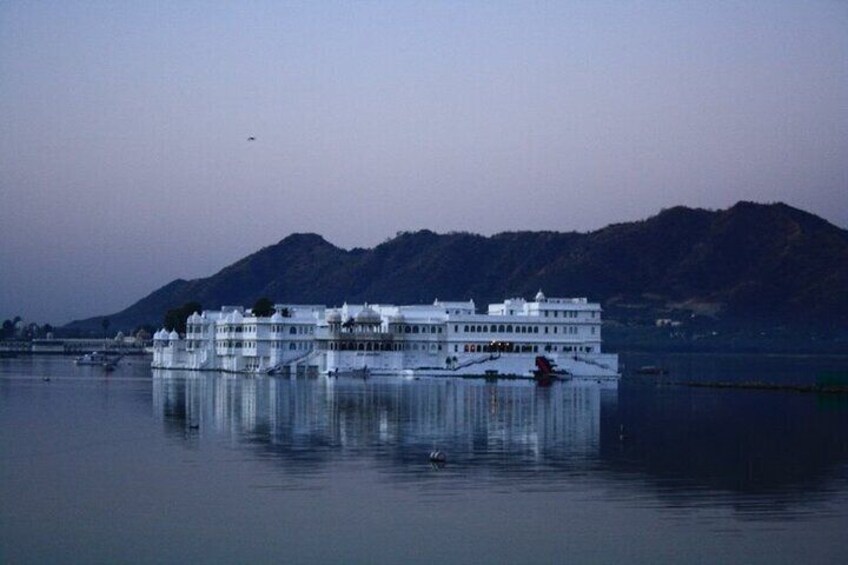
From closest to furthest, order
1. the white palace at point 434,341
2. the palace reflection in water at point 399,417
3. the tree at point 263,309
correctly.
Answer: the palace reflection in water at point 399,417 → the white palace at point 434,341 → the tree at point 263,309

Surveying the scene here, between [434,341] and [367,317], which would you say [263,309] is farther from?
[434,341]

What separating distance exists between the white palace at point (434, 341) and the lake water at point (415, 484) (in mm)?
31519

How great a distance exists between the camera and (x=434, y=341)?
86.4 m

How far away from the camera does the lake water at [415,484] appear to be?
22203mm

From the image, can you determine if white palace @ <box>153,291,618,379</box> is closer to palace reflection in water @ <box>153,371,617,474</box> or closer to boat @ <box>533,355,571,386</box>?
boat @ <box>533,355,571,386</box>

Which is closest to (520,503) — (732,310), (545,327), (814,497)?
(814,497)

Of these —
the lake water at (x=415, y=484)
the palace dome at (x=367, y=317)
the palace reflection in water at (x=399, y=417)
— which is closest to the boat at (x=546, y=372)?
the palace reflection in water at (x=399, y=417)

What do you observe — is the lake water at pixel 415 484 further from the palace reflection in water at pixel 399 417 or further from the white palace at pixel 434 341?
the white palace at pixel 434 341

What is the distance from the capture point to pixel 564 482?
29500 mm

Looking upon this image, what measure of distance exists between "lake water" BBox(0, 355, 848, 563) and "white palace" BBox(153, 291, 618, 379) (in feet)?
103

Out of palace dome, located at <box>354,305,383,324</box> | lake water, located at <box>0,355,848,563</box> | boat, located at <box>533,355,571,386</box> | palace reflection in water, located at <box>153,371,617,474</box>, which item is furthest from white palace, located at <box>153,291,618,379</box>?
lake water, located at <box>0,355,848,563</box>

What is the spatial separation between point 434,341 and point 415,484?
57.8 metres

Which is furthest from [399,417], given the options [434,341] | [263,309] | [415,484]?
[263,309]

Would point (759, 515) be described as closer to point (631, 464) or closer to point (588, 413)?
point (631, 464)
